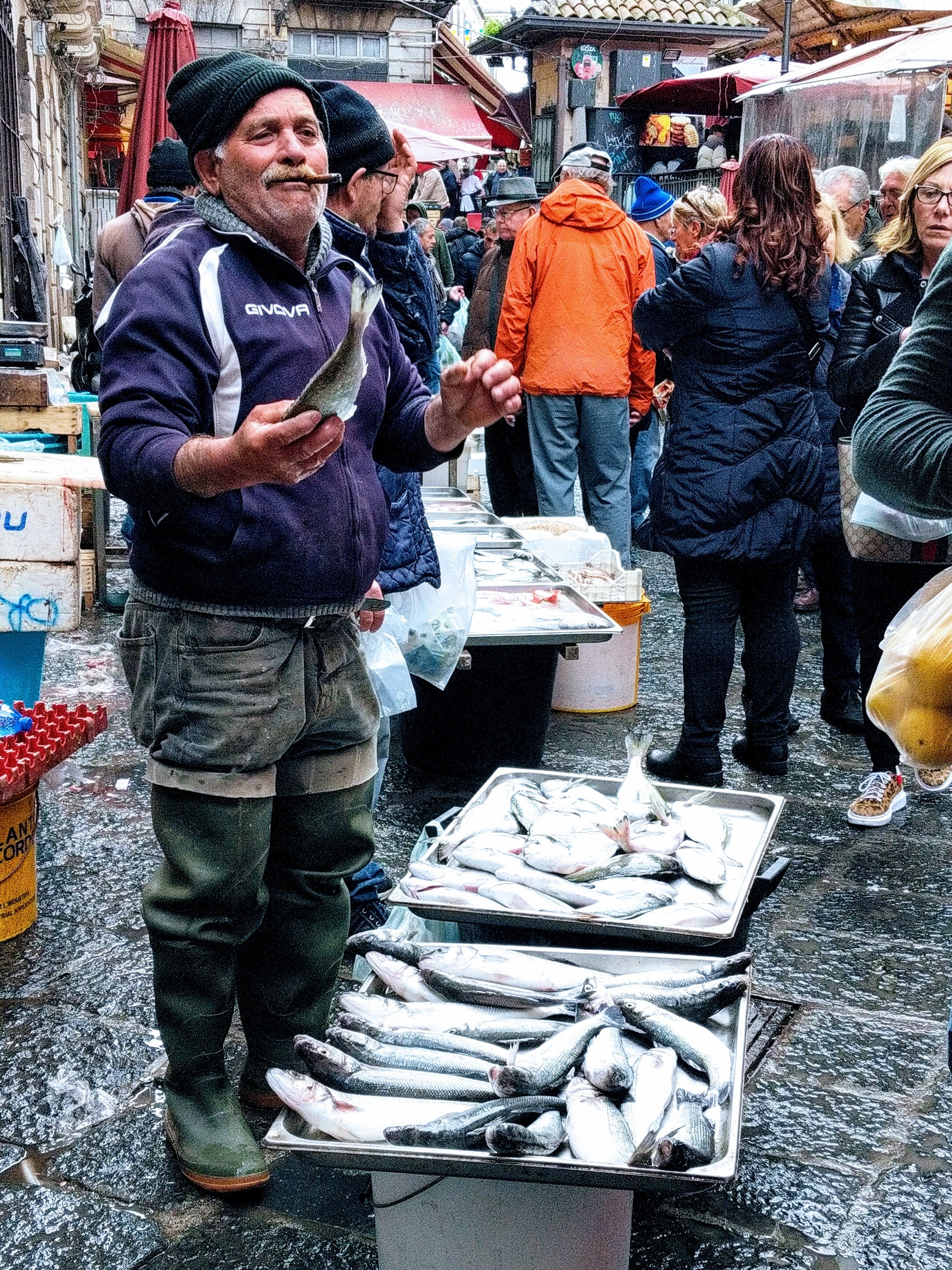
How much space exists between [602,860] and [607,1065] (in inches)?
33.9

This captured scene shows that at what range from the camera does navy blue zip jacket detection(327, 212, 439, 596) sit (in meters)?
3.65

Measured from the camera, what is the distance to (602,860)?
309cm

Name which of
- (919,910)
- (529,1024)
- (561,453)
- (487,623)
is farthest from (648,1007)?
(561,453)

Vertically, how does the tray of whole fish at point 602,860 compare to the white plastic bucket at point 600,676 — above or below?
above

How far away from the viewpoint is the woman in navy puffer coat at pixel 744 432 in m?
4.75

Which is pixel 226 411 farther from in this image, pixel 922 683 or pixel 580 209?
pixel 580 209

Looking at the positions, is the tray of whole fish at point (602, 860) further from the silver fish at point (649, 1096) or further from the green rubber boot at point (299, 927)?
the silver fish at point (649, 1096)

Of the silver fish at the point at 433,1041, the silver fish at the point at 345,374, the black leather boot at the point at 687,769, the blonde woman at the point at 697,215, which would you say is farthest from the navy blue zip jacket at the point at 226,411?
the blonde woman at the point at 697,215

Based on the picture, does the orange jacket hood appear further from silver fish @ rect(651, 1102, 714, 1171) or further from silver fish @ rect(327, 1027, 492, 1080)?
silver fish @ rect(651, 1102, 714, 1171)

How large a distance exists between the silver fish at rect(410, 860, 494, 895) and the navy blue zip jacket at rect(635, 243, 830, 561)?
7.43 feet

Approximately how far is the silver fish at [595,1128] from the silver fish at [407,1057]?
0.18 meters

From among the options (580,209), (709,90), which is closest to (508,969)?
(580,209)

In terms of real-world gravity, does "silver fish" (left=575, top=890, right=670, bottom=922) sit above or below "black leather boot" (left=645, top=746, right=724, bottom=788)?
above

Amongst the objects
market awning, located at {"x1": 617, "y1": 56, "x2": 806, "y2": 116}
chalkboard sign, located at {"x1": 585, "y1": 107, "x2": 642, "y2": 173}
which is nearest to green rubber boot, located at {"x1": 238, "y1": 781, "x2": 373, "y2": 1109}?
market awning, located at {"x1": 617, "y1": 56, "x2": 806, "y2": 116}
